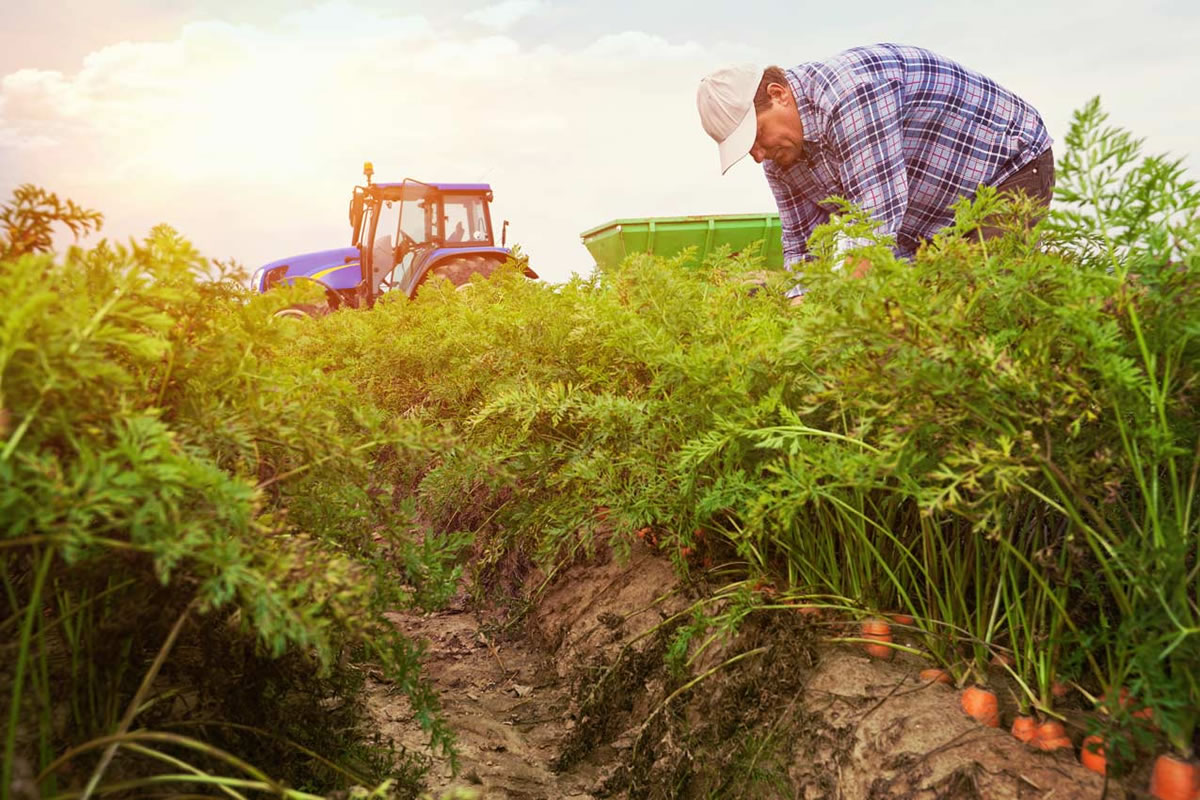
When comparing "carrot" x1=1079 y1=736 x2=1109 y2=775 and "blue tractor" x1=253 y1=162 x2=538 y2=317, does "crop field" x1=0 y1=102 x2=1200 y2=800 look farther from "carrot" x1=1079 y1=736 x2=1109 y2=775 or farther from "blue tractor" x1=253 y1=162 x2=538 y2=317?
"blue tractor" x1=253 y1=162 x2=538 y2=317

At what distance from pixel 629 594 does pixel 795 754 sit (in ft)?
3.75

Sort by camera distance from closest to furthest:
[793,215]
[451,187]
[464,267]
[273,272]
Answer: [793,215] → [464,267] → [451,187] → [273,272]

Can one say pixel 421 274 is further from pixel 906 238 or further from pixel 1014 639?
pixel 1014 639

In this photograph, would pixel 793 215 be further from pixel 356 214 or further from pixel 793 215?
pixel 356 214

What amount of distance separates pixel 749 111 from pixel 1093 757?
9.73 ft

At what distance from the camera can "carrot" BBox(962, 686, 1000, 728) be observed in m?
1.94

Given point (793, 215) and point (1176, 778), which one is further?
point (793, 215)

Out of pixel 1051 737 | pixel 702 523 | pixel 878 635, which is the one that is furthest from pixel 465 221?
pixel 1051 737

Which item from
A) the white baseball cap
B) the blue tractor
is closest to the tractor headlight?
the blue tractor

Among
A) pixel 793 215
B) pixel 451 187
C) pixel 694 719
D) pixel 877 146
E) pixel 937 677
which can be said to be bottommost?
pixel 694 719

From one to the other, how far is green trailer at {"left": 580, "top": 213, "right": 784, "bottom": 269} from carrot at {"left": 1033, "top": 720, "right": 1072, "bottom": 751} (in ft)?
25.9

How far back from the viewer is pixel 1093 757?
67.7 inches

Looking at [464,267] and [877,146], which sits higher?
[877,146]

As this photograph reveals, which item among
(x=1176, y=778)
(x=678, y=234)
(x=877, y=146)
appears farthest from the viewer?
(x=678, y=234)
